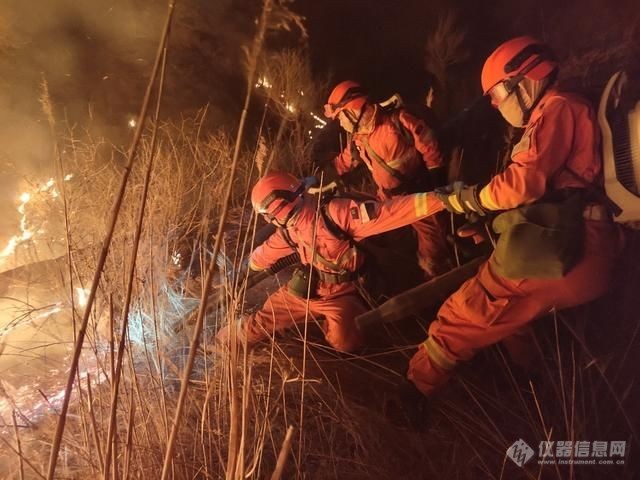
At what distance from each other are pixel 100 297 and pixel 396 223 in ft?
7.30

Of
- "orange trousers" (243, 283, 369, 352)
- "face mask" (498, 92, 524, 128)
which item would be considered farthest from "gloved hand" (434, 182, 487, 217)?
"orange trousers" (243, 283, 369, 352)

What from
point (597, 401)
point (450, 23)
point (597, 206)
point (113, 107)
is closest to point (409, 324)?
point (597, 401)

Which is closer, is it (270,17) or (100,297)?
(270,17)

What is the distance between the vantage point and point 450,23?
8.40 meters

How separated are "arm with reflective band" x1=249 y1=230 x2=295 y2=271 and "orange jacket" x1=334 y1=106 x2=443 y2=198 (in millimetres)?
1319

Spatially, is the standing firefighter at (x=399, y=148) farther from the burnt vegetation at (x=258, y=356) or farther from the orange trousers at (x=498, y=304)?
the orange trousers at (x=498, y=304)

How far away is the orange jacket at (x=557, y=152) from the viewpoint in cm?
240

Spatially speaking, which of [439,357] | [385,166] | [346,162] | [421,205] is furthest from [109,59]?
[439,357]

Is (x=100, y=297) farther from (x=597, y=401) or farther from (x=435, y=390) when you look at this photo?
(x=597, y=401)

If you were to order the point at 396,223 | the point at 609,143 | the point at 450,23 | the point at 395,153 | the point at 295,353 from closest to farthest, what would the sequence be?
the point at 609,143
the point at 396,223
the point at 295,353
the point at 395,153
the point at 450,23

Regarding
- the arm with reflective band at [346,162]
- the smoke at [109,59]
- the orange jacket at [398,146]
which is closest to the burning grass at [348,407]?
the orange jacket at [398,146]

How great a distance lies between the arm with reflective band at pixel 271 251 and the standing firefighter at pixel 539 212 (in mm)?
1615

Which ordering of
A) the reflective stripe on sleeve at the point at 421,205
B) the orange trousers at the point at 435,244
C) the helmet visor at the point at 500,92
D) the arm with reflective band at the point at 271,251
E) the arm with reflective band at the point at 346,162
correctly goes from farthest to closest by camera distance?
the arm with reflective band at the point at 346,162 < the orange trousers at the point at 435,244 < the arm with reflective band at the point at 271,251 < the reflective stripe on sleeve at the point at 421,205 < the helmet visor at the point at 500,92
